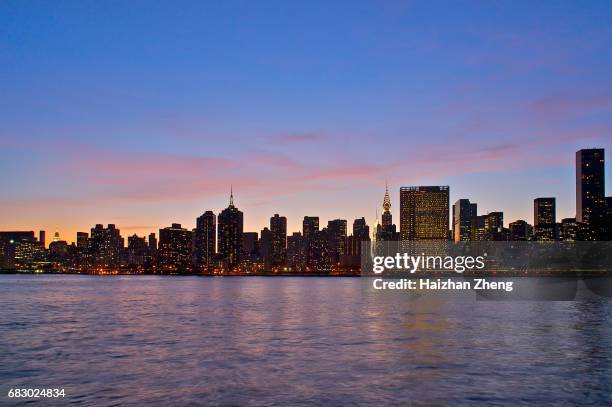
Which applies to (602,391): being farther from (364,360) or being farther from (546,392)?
(364,360)

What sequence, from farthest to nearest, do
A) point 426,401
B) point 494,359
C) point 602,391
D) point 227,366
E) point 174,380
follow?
1. point 494,359
2. point 227,366
3. point 174,380
4. point 602,391
5. point 426,401

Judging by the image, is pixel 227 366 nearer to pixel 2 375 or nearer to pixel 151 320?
pixel 2 375

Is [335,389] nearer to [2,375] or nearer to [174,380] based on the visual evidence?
[174,380]

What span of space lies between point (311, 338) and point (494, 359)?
612 inches

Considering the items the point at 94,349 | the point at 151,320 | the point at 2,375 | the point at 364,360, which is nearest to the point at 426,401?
the point at 364,360

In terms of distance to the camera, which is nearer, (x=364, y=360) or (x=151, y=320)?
(x=364, y=360)

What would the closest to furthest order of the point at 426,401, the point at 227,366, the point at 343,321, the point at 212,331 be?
the point at 426,401 → the point at 227,366 → the point at 212,331 → the point at 343,321

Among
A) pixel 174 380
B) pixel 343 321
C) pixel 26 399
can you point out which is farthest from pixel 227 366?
pixel 343 321

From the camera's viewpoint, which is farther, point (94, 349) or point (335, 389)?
point (94, 349)

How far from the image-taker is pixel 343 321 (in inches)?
2633

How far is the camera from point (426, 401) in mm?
28312

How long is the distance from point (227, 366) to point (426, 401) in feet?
43.2

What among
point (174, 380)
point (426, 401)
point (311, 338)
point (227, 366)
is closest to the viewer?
point (426, 401)

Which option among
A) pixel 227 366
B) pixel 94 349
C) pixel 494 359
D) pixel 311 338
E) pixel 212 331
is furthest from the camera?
pixel 212 331
